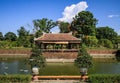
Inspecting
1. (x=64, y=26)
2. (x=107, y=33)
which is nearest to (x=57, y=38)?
(x=64, y=26)

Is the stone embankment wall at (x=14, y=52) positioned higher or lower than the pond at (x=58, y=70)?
higher

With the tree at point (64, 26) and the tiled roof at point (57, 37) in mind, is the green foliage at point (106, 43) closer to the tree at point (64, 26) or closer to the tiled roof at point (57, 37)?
the tree at point (64, 26)

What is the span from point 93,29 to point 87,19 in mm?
2714

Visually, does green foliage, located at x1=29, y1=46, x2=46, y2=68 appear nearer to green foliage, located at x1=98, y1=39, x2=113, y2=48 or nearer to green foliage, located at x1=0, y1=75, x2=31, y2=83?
green foliage, located at x1=0, y1=75, x2=31, y2=83

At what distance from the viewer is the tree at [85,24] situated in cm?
6500

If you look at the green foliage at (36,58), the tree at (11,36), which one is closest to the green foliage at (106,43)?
the tree at (11,36)

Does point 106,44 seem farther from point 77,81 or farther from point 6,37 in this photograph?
point 77,81

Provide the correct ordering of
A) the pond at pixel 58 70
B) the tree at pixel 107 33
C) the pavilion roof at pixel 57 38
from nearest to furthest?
1. the pond at pixel 58 70
2. the pavilion roof at pixel 57 38
3. the tree at pixel 107 33

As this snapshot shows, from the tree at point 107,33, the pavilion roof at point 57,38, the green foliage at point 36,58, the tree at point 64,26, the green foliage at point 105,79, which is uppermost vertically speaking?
the tree at point 64,26

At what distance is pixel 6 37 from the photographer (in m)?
83.5

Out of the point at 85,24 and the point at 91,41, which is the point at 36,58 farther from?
the point at 85,24

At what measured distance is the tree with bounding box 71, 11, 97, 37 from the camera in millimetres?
65000

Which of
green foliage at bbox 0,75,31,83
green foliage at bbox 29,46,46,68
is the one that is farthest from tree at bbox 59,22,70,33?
green foliage at bbox 0,75,31,83

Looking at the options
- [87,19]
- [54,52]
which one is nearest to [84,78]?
[54,52]
